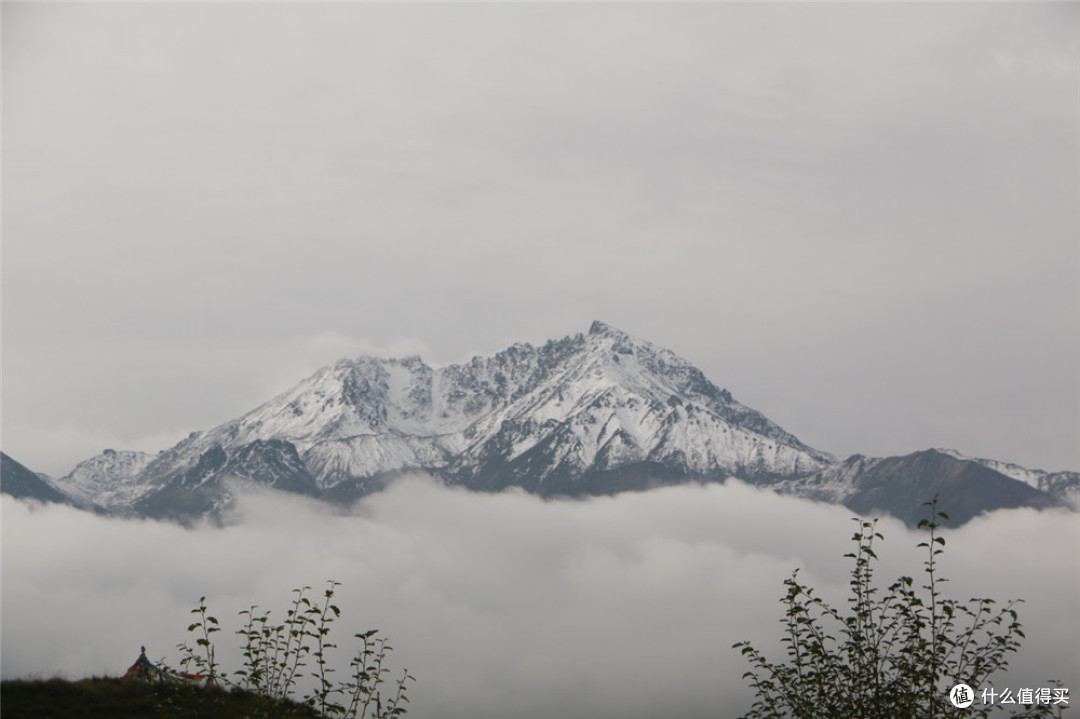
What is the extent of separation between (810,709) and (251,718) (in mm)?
18450

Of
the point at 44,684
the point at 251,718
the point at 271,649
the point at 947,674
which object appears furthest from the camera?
the point at 44,684

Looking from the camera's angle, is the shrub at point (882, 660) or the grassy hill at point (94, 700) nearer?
the shrub at point (882, 660)

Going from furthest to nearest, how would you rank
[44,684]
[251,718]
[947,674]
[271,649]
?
[44,684]
[251,718]
[271,649]
[947,674]

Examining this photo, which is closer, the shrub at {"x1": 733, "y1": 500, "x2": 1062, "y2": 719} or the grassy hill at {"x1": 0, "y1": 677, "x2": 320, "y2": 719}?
the shrub at {"x1": 733, "y1": 500, "x2": 1062, "y2": 719}

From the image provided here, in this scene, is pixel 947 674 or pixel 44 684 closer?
pixel 947 674

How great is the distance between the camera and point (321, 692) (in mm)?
36750

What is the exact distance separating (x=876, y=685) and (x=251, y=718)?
20447 millimetres

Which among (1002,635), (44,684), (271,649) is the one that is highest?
(1002,635)

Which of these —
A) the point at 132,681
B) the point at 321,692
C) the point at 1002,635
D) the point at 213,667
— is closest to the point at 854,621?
the point at 1002,635

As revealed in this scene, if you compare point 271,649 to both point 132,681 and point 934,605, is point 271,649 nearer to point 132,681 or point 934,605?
point 934,605

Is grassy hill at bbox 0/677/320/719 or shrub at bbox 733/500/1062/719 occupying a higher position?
shrub at bbox 733/500/1062/719

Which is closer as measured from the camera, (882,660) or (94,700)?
(882,660)

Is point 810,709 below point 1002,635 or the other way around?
below

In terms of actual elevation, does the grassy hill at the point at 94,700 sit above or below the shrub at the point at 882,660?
below
